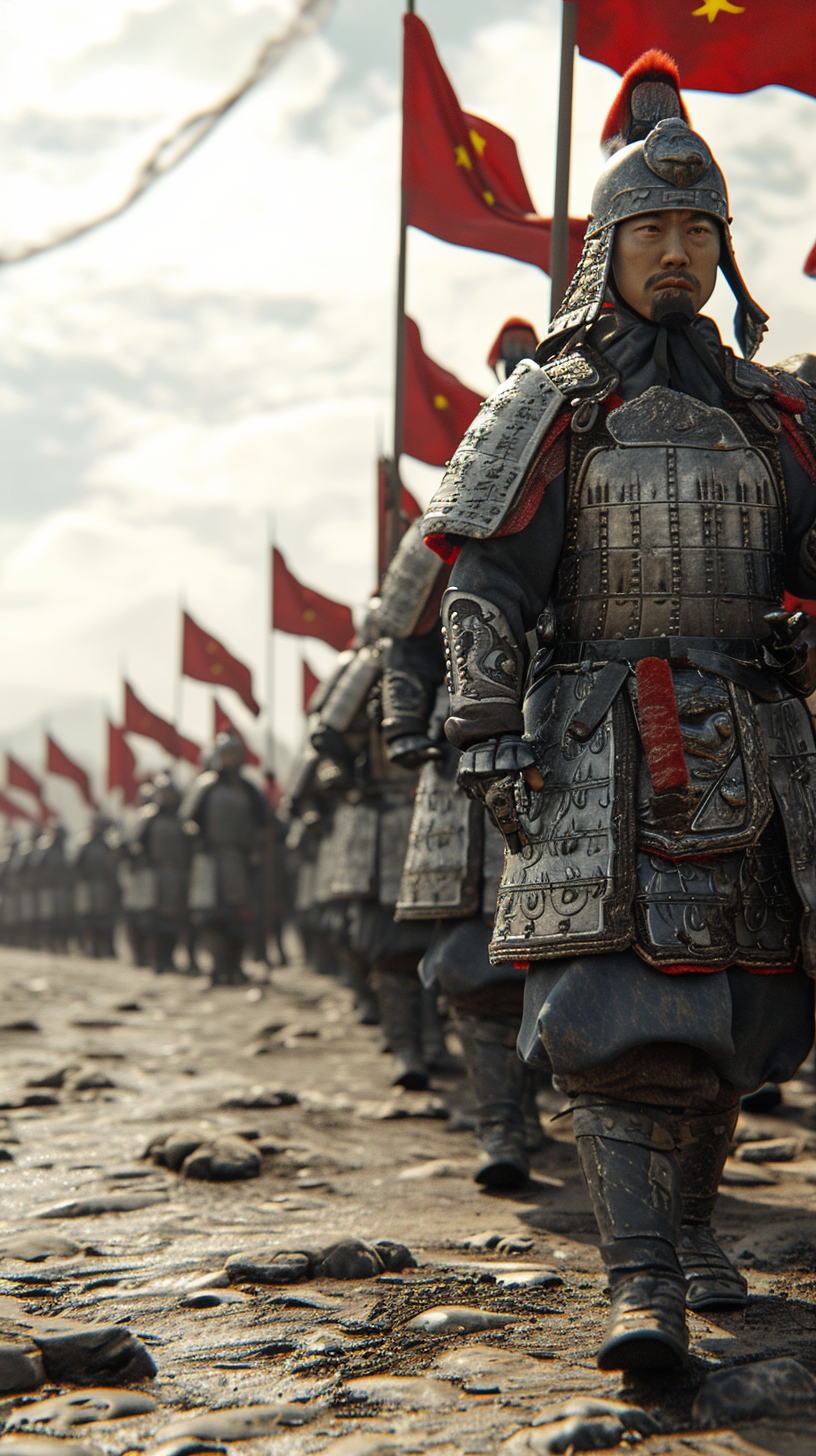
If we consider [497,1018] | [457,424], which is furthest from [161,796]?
[497,1018]

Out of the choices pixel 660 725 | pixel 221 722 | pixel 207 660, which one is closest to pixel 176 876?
pixel 221 722

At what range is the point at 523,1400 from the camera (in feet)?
7.22

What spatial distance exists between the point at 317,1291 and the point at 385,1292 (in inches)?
5.7

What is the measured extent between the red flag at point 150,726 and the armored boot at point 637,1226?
55.2 ft

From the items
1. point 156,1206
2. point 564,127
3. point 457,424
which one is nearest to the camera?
point 156,1206

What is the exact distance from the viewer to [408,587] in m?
5.11

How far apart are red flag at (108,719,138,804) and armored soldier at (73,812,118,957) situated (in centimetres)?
82

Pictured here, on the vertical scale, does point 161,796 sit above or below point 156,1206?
above

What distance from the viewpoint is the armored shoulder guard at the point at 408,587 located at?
505cm

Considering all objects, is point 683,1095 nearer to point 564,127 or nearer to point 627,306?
point 627,306

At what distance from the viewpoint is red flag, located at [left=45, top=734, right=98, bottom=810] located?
23375 mm

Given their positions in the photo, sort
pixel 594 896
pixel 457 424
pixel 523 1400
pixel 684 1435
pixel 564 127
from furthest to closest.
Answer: pixel 457 424 → pixel 564 127 → pixel 594 896 → pixel 523 1400 → pixel 684 1435

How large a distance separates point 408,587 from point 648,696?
2540mm

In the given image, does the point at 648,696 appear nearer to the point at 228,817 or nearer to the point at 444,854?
the point at 444,854
